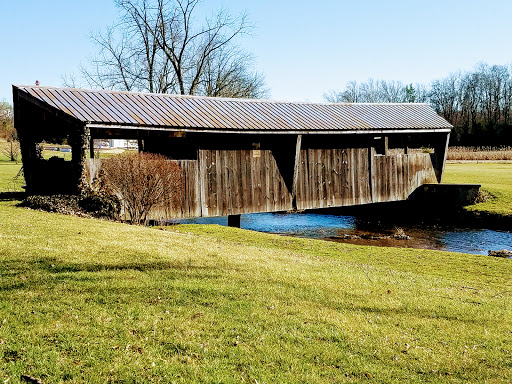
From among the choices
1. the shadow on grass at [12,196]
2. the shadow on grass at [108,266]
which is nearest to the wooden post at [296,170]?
the shadow on grass at [12,196]

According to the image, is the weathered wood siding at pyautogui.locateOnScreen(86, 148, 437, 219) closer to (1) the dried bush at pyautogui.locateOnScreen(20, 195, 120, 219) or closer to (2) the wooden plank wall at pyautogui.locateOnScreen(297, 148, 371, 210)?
(2) the wooden plank wall at pyautogui.locateOnScreen(297, 148, 371, 210)

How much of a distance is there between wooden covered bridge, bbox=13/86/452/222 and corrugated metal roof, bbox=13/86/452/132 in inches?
1.4

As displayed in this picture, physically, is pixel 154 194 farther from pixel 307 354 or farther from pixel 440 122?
pixel 440 122

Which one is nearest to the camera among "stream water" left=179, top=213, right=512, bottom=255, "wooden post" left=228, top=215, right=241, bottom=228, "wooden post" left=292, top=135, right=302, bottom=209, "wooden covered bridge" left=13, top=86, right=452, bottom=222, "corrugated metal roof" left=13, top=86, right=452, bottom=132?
"corrugated metal roof" left=13, top=86, right=452, bottom=132

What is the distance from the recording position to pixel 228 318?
5.44m

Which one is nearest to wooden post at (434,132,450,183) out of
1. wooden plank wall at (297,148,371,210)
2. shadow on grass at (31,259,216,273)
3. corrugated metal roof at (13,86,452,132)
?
corrugated metal roof at (13,86,452,132)

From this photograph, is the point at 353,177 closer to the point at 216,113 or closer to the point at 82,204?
the point at 216,113

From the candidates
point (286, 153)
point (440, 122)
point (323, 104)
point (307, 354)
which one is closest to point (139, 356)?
point (307, 354)

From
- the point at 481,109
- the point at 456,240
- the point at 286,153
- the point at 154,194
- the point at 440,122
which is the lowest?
the point at 456,240

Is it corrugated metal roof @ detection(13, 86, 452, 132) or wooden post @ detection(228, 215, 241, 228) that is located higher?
corrugated metal roof @ detection(13, 86, 452, 132)

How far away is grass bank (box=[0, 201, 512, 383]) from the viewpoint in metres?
4.36

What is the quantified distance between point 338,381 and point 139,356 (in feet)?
5.67

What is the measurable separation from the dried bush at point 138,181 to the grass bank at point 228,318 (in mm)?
4616

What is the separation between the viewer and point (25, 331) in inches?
187
